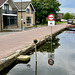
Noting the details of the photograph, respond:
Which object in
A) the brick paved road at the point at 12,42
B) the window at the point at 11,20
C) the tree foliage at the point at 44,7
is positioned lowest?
the brick paved road at the point at 12,42

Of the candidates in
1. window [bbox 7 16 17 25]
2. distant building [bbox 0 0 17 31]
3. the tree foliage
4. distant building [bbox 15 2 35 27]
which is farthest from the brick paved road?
the tree foliage

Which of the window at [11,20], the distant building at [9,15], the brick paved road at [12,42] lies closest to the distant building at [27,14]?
the window at [11,20]

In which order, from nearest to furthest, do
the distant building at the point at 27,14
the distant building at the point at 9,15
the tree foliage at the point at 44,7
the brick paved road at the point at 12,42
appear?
the brick paved road at the point at 12,42
the distant building at the point at 9,15
the distant building at the point at 27,14
the tree foliage at the point at 44,7

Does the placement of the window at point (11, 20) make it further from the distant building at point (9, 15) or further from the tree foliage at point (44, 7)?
the tree foliage at point (44, 7)

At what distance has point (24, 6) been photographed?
43.9 metres

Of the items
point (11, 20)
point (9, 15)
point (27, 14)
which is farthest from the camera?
point (27, 14)

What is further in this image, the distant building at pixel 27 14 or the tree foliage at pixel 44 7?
the tree foliage at pixel 44 7

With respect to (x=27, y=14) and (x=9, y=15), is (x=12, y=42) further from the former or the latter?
(x=27, y=14)

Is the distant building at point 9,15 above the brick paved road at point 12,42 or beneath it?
above

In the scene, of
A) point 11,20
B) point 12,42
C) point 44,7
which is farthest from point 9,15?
point 12,42

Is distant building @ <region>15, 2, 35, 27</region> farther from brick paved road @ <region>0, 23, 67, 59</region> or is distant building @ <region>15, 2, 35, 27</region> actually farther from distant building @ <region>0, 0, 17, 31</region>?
brick paved road @ <region>0, 23, 67, 59</region>

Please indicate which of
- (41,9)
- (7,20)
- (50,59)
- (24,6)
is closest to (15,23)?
(7,20)

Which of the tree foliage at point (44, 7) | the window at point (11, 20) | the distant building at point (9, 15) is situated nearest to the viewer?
the distant building at point (9, 15)

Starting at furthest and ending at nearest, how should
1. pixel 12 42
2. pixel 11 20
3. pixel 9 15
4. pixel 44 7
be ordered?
pixel 44 7, pixel 11 20, pixel 9 15, pixel 12 42
